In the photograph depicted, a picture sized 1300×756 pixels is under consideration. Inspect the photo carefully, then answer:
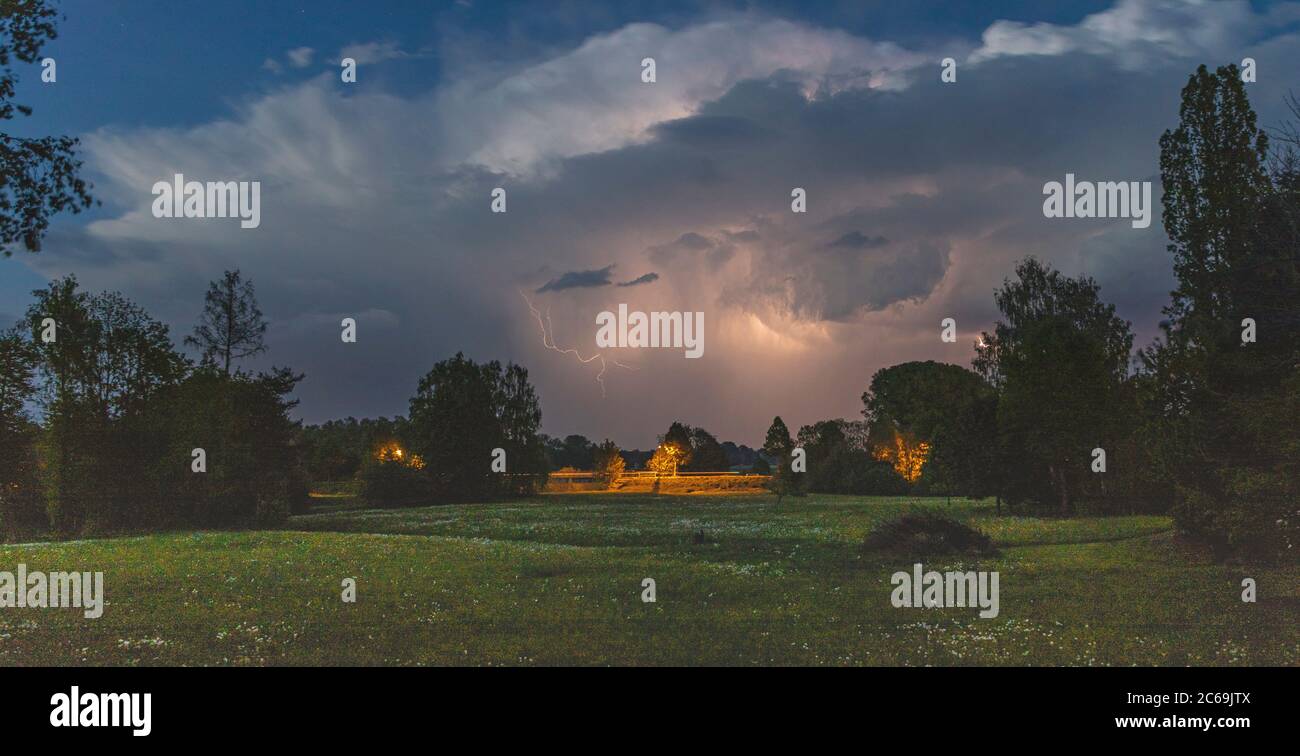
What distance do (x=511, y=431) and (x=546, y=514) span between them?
39811 mm

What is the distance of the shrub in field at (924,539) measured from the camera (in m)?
35.8

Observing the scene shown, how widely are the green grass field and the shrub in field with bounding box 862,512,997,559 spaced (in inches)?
56.0

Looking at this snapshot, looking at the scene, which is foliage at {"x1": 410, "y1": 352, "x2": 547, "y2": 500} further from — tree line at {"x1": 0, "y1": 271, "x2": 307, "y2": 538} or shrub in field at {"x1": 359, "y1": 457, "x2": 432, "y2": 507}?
tree line at {"x1": 0, "y1": 271, "x2": 307, "y2": 538}

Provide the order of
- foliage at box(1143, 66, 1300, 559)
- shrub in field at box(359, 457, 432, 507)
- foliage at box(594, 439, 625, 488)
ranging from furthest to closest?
1. foliage at box(594, 439, 625, 488)
2. shrub in field at box(359, 457, 432, 507)
3. foliage at box(1143, 66, 1300, 559)

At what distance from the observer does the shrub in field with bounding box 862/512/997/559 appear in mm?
35812

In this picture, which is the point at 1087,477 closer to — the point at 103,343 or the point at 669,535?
the point at 669,535

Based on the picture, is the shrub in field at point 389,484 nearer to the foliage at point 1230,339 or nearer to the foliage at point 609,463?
the foliage at point 609,463

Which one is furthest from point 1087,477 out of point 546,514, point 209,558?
point 209,558

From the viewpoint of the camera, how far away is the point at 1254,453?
29750mm

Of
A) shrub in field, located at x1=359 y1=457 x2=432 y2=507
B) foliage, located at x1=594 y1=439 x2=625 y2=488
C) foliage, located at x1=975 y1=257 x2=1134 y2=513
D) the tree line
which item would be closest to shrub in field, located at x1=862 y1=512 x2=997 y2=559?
foliage, located at x1=975 y1=257 x2=1134 y2=513

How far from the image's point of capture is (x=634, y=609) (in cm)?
2366

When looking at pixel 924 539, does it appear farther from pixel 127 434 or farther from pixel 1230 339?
pixel 127 434

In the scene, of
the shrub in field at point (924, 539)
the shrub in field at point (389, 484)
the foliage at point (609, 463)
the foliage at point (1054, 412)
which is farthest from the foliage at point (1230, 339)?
the foliage at point (609, 463)

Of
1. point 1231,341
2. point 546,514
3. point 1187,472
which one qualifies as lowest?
point 546,514
